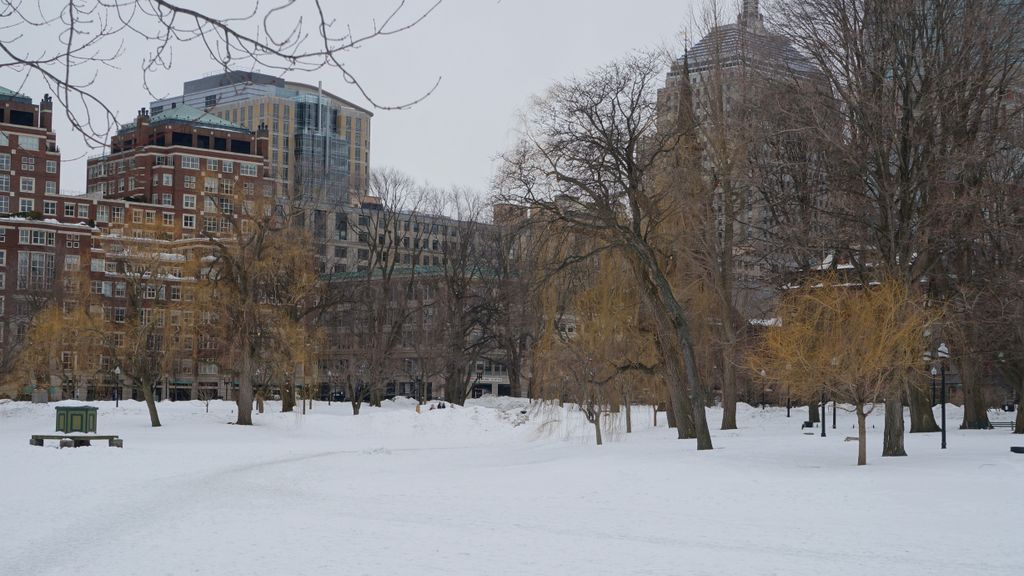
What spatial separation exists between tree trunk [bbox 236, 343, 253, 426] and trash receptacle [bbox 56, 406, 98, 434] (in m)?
11.7

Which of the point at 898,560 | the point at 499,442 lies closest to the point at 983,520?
the point at 898,560

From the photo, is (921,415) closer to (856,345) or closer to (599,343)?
(599,343)

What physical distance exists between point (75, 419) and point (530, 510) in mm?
23710

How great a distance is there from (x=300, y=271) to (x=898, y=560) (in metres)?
43.5

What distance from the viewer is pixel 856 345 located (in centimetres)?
2497

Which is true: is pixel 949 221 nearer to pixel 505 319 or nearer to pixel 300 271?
pixel 300 271

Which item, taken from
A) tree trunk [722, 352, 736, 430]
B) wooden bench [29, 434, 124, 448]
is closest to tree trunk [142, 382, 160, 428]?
wooden bench [29, 434, 124, 448]

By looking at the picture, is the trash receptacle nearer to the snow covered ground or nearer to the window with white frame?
the snow covered ground

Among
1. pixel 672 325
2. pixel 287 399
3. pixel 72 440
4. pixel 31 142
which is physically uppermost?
pixel 31 142

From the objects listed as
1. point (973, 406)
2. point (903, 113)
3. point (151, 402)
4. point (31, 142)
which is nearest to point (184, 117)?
point (31, 142)

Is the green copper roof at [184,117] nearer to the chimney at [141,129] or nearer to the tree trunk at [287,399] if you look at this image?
the chimney at [141,129]

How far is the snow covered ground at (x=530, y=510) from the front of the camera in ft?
49.6

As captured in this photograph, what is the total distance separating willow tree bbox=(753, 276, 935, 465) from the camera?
81.6 ft

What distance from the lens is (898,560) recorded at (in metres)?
15.2
